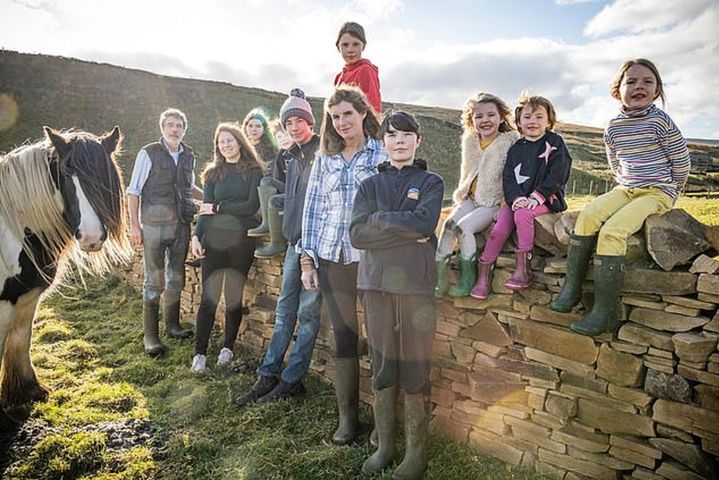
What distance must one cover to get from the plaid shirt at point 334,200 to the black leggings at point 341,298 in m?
0.08

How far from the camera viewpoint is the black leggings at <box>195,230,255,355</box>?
4781 mm

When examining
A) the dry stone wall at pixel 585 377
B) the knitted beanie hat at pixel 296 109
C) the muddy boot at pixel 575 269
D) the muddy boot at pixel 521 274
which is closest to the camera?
the dry stone wall at pixel 585 377

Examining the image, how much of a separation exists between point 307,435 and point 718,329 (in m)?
2.86

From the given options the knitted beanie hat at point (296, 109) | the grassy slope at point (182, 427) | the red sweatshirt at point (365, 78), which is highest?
the red sweatshirt at point (365, 78)

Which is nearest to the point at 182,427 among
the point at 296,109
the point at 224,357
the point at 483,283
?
the point at 224,357

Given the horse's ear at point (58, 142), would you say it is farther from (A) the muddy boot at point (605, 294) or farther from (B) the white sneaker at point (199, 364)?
(A) the muddy boot at point (605, 294)

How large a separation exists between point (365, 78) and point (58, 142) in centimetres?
281

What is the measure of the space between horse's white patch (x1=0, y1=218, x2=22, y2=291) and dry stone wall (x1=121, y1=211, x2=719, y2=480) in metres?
3.53

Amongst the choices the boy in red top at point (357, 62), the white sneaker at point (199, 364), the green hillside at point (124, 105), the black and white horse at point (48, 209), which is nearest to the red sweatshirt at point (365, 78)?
the boy in red top at point (357, 62)

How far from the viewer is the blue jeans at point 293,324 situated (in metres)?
3.91

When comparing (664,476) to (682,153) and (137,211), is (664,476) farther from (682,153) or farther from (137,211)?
(137,211)

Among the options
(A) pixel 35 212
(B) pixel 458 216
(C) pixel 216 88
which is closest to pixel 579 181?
(B) pixel 458 216

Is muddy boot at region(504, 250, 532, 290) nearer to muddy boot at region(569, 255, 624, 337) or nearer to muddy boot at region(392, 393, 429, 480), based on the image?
muddy boot at region(569, 255, 624, 337)

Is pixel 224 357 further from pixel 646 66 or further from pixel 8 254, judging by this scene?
pixel 646 66
